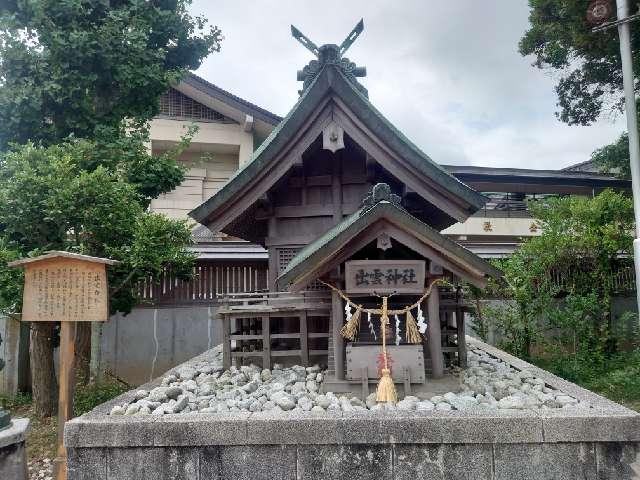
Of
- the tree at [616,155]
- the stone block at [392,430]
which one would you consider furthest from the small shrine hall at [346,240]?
the tree at [616,155]

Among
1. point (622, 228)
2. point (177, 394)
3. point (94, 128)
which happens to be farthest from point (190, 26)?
point (622, 228)

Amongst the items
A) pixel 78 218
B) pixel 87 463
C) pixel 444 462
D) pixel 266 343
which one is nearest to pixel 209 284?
pixel 78 218

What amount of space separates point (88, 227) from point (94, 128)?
263cm

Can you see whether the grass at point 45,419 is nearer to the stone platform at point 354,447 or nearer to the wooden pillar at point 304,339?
the stone platform at point 354,447

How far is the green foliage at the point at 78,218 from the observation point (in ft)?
23.7

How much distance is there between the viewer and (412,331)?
6.04 metres

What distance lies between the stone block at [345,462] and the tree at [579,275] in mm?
7611

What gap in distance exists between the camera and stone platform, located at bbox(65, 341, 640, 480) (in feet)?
14.7

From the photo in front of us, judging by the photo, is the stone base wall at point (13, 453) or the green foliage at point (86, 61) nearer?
the stone base wall at point (13, 453)

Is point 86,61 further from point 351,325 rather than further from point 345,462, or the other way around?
point 345,462

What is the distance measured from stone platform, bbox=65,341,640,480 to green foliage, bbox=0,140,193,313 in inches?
154

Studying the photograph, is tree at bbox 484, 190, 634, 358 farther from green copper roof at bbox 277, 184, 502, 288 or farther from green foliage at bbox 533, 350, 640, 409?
green copper roof at bbox 277, 184, 502, 288

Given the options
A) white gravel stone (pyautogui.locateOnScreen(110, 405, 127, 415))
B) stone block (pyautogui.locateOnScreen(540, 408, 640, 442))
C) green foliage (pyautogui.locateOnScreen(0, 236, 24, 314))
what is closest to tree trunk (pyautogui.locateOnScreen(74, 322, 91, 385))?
green foliage (pyautogui.locateOnScreen(0, 236, 24, 314))

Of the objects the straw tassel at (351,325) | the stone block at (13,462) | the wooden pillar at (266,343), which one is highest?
the straw tassel at (351,325)
